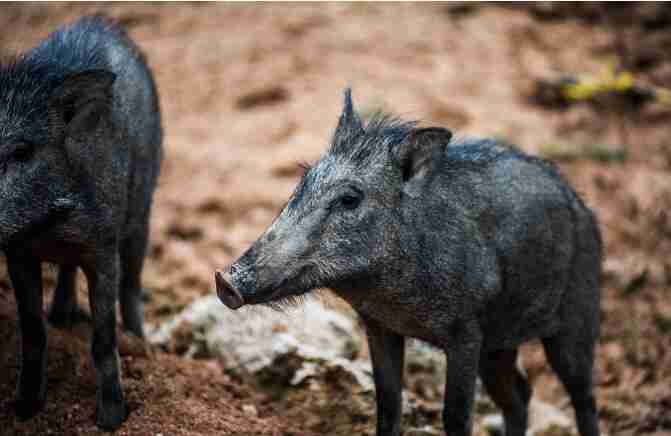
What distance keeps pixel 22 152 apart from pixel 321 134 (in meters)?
5.78

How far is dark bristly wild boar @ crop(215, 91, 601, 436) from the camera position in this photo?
3896 mm

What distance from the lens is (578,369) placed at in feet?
17.4

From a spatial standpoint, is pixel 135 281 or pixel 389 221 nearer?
pixel 389 221

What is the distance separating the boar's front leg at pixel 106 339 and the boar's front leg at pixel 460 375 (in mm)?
1813

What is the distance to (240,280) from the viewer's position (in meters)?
3.58

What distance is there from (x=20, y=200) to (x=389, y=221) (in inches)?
71.0

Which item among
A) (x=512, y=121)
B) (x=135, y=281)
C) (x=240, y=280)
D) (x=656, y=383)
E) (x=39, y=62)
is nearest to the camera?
(x=240, y=280)

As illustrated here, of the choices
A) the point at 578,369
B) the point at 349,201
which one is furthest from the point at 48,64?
the point at 578,369

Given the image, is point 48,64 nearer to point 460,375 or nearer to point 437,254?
point 437,254

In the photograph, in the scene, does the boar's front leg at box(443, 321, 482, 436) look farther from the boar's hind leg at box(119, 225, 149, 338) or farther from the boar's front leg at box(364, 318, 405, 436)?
the boar's hind leg at box(119, 225, 149, 338)

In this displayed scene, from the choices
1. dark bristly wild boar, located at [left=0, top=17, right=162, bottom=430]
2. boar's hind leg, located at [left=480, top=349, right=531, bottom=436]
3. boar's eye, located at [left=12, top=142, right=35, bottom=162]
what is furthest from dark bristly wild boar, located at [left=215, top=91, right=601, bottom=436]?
boar's eye, located at [left=12, top=142, right=35, bottom=162]

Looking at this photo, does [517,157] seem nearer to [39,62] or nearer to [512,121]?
[39,62]

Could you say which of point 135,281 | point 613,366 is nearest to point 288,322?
point 135,281

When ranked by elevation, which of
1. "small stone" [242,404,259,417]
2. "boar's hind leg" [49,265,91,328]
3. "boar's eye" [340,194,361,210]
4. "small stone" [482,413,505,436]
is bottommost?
"small stone" [482,413,505,436]
